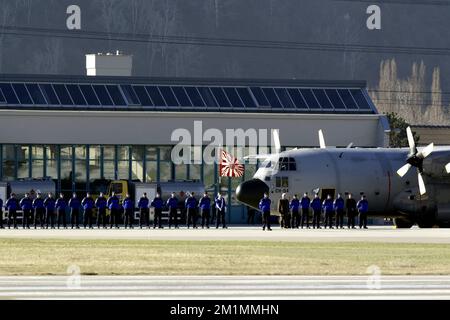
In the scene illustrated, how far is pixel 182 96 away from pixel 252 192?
22.1 meters

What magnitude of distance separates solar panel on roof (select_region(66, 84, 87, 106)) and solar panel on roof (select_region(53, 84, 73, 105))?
230 mm

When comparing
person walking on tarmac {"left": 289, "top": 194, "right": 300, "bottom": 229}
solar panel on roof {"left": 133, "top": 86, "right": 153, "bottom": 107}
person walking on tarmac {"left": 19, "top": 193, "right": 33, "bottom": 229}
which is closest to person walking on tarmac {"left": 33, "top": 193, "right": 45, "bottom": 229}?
person walking on tarmac {"left": 19, "top": 193, "right": 33, "bottom": 229}

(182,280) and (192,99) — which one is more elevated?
(192,99)

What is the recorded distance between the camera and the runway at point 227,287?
2497cm

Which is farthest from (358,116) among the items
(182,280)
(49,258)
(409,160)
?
(182,280)

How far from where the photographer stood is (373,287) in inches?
1064

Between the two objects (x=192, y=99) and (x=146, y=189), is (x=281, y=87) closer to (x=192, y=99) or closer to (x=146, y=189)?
(x=192, y=99)

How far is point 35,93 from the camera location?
8050 cm

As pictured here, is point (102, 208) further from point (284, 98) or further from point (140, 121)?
point (284, 98)

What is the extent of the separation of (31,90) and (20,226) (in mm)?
14080

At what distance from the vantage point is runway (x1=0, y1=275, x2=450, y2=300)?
81.9ft

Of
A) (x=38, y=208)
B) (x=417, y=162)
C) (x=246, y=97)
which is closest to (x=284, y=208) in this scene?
(x=417, y=162)

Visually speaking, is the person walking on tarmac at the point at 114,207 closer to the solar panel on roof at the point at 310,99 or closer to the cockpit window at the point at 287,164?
the cockpit window at the point at 287,164

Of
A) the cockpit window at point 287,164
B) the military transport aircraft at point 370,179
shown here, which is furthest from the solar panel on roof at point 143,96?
the cockpit window at point 287,164
